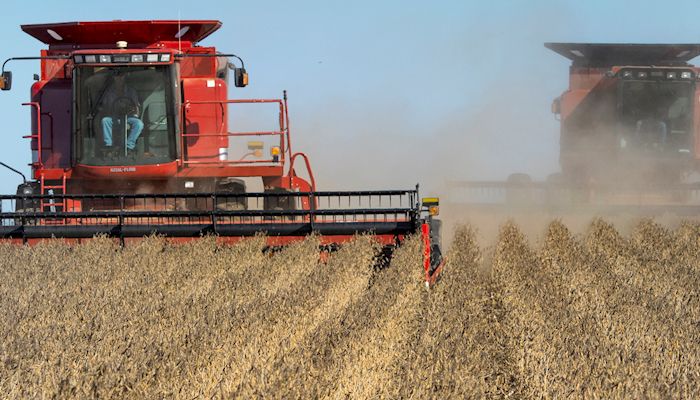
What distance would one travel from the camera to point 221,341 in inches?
213

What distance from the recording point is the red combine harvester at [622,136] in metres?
17.0

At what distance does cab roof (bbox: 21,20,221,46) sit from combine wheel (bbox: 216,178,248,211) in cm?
160

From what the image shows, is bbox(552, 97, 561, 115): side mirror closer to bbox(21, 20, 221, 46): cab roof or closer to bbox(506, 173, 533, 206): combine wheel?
bbox(506, 173, 533, 206): combine wheel

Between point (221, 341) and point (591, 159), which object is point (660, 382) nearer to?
point (221, 341)

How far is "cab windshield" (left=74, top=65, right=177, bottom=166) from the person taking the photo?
10.6m

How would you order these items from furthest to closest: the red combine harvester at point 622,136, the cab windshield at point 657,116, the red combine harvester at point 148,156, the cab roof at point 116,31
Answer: the cab windshield at point 657,116
the red combine harvester at point 622,136
the cab roof at point 116,31
the red combine harvester at point 148,156

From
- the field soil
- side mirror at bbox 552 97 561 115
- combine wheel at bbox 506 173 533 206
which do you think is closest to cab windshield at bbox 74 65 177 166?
the field soil

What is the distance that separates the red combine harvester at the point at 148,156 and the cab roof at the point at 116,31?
0.02 m

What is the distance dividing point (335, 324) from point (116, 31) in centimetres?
647

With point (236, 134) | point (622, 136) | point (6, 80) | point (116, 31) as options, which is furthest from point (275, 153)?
point (622, 136)

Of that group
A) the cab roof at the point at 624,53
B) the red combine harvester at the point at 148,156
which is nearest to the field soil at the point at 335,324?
the red combine harvester at the point at 148,156

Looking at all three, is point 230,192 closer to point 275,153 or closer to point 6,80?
point 275,153

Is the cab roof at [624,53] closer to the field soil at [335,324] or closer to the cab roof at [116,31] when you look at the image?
the cab roof at [116,31]

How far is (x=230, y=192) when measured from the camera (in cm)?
1123
